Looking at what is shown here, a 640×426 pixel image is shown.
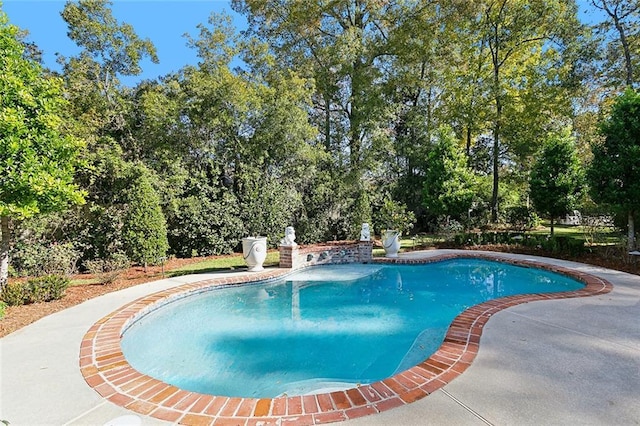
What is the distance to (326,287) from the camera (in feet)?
25.5

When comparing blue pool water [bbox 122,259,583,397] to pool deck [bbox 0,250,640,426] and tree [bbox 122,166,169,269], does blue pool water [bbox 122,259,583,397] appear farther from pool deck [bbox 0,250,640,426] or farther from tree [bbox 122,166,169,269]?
tree [bbox 122,166,169,269]

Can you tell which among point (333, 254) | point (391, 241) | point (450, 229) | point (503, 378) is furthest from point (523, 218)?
point (503, 378)

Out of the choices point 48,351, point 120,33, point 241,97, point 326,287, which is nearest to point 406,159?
point 241,97

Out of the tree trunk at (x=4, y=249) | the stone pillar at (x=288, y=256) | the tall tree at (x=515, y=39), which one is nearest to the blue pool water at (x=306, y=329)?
the stone pillar at (x=288, y=256)

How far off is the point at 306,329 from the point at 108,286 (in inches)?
181

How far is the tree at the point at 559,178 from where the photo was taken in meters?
11.0

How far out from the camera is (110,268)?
8281 mm

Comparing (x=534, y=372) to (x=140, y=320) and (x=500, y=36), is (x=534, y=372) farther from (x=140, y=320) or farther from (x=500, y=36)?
(x=500, y=36)

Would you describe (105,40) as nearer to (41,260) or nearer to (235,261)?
(41,260)

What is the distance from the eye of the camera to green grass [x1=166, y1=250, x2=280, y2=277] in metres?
8.59

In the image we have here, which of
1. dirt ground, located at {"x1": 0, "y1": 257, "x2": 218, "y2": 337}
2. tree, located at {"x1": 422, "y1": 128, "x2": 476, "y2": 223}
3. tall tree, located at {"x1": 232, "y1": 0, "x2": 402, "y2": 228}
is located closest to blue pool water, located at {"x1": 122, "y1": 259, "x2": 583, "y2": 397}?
dirt ground, located at {"x1": 0, "y1": 257, "x2": 218, "y2": 337}

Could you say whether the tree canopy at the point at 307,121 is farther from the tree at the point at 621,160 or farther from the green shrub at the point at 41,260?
the green shrub at the point at 41,260

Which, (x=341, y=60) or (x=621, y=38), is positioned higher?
(x=341, y=60)

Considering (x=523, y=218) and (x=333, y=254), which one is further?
(x=523, y=218)
